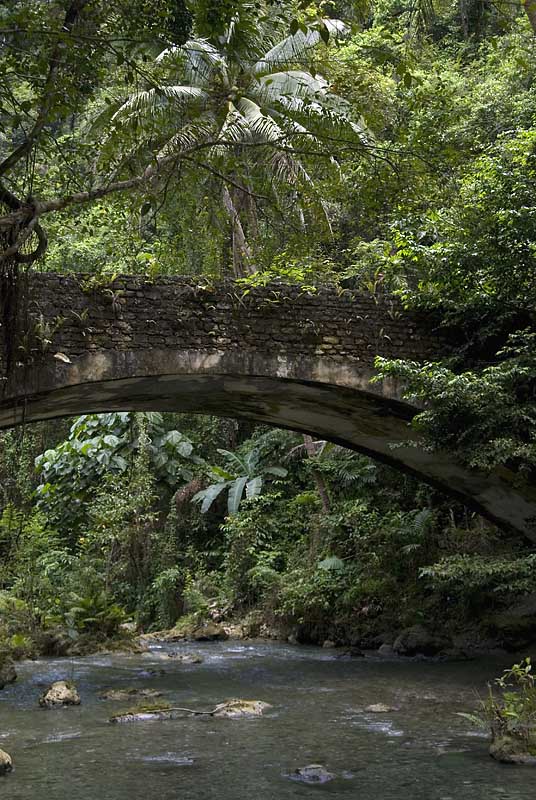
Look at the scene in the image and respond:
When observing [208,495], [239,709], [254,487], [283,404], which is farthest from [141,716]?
[208,495]

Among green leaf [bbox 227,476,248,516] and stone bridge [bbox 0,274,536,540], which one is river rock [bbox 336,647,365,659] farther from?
green leaf [bbox 227,476,248,516]

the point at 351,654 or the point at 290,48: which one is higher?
the point at 290,48

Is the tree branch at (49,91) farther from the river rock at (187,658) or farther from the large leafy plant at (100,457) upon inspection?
the large leafy plant at (100,457)

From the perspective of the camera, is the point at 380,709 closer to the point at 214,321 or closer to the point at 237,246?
the point at 214,321

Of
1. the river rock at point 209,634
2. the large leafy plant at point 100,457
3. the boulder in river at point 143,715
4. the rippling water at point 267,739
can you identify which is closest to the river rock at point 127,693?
the rippling water at point 267,739

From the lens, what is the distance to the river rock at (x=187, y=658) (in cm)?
1127

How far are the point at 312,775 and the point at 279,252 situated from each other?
6.92 m

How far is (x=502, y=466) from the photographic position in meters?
10.1

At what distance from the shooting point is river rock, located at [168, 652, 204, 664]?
1127 centimetres

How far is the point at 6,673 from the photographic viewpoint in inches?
370

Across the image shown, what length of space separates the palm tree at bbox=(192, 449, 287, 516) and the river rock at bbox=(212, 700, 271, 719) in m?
8.08

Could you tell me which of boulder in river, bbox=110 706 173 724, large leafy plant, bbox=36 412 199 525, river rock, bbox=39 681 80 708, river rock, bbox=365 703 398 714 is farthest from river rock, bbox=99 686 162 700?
large leafy plant, bbox=36 412 199 525

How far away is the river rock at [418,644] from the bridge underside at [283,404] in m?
1.69

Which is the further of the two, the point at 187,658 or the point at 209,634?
the point at 209,634
